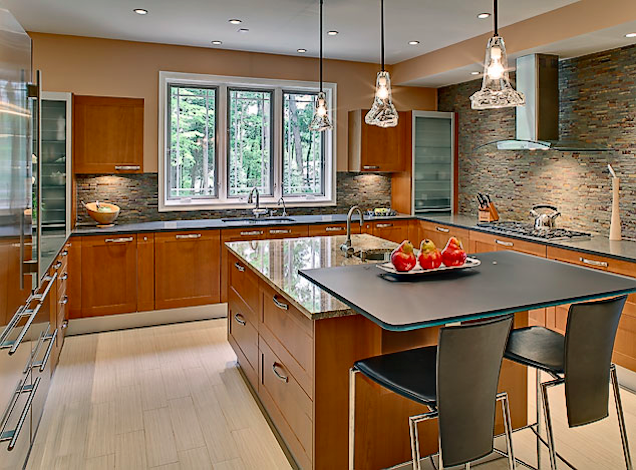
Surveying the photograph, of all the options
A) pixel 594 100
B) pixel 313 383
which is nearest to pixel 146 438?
pixel 313 383

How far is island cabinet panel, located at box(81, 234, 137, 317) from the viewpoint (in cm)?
474

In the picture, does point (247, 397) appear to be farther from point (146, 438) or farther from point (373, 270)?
point (373, 270)

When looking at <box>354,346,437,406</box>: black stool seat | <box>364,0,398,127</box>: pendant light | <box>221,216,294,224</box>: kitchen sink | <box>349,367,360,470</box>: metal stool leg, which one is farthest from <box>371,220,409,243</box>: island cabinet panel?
<box>349,367,360,470</box>: metal stool leg

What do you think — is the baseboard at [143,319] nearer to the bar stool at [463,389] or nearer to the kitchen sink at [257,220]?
the kitchen sink at [257,220]

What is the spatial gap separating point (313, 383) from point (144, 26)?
3820mm

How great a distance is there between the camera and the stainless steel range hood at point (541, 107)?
463 cm

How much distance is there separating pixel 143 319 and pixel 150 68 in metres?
2.53

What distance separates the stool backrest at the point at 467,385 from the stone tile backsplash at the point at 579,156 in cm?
317

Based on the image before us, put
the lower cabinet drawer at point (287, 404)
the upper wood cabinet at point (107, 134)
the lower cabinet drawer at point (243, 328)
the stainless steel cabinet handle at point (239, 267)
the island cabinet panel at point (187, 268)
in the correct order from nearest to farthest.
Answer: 1. the lower cabinet drawer at point (287, 404)
2. the lower cabinet drawer at point (243, 328)
3. the stainless steel cabinet handle at point (239, 267)
4. the upper wood cabinet at point (107, 134)
5. the island cabinet panel at point (187, 268)

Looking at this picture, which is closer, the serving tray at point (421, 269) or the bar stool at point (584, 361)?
the bar stool at point (584, 361)

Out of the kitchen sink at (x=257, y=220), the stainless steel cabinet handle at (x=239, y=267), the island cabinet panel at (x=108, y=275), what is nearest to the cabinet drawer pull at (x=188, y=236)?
the island cabinet panel at (x=108, y=275)

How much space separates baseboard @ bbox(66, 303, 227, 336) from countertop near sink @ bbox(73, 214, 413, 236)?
785 mm

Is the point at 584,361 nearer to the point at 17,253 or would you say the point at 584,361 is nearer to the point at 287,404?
the point at 287,404

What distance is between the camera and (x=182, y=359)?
4.17 m
